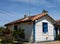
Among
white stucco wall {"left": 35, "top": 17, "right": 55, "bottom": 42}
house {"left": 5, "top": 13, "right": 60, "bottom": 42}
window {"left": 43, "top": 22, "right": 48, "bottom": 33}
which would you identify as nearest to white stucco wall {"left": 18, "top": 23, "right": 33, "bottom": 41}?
house {"left": 5, "top": 13, "right": 60, "bottom": 42}

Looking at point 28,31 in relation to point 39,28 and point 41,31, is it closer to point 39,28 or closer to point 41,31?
point 39,28

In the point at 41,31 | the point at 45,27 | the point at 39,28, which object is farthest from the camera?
the point at 45,27

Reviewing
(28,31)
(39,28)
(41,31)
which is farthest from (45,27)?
(28,31)

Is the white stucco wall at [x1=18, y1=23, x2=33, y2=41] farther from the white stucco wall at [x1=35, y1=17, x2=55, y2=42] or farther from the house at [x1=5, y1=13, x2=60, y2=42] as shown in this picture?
the white stucco wall at [x1=35, y1=17, x2=55, y2=42]

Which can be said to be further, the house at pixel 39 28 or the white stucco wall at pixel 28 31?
the white stucco wall at pixel 28 31

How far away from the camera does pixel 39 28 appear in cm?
2275

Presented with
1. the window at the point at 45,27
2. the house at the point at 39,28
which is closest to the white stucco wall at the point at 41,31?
the house at the point at 39,28

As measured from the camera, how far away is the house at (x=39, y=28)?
2234 cm

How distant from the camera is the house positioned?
73.3 ft

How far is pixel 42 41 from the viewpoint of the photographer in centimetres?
2298

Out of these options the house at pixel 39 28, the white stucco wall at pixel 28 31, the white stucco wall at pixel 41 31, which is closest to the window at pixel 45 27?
the house at pixel 39 28

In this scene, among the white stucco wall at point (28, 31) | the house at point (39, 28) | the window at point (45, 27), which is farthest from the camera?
the window at point (45, 27)

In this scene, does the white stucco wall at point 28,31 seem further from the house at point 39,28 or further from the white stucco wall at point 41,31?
the white stucco wall at point 41,31

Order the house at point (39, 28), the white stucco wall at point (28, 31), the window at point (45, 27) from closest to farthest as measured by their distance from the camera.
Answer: the house at point (39, 28) < the white stucco wall at point (28, 31) < the window at point (45, 27)
